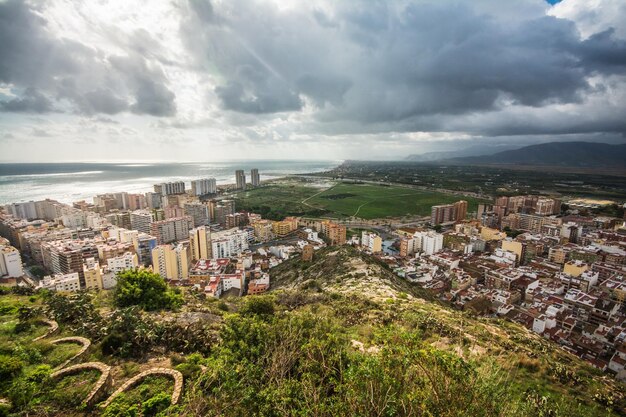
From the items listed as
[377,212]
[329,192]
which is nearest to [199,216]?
[377,212]

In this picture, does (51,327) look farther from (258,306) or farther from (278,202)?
(278,202)

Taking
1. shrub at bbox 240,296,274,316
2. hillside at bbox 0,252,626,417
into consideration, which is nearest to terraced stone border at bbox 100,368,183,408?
hillside at bbox 0,252,626,417

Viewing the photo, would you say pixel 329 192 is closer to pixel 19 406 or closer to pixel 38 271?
pixel 38 271

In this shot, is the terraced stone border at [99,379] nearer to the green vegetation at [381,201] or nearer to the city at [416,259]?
the city at [416,259]

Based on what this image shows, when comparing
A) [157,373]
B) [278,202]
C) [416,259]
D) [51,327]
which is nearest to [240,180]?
[278,202]

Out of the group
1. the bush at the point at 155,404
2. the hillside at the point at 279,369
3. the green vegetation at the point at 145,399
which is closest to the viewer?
the hillside at the point at 279,369

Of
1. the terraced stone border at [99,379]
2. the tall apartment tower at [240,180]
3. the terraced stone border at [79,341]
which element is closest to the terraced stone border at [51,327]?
the terraced stone border at [79,341]

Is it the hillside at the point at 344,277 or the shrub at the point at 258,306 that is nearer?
the shrub at the point at 258,306
